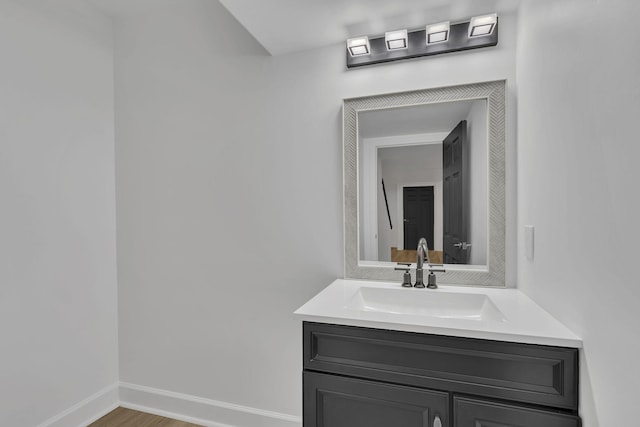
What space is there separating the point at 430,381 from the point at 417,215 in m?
0.83

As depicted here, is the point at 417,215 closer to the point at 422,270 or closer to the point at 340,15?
the point at 422,270

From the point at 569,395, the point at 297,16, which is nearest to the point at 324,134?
the point at 297,16

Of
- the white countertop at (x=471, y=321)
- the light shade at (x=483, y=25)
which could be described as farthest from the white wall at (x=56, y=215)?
the light shade at (x=483, y=25)

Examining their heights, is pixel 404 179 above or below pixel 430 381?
above

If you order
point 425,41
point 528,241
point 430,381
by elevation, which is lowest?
point 430,381

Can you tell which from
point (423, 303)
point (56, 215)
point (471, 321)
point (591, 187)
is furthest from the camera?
point (56, 215)

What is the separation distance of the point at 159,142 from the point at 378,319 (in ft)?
5.99

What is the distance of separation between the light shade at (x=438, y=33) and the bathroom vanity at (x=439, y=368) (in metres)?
1.23

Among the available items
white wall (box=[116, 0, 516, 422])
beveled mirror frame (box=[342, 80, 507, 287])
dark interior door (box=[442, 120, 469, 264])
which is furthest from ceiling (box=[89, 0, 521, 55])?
dark interior door (box=[442, 120, 469, 264])

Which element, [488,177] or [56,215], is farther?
[56,215]

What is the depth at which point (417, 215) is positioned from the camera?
1.77 metres

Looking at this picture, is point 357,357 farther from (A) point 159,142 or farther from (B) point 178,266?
(A) point 159,142

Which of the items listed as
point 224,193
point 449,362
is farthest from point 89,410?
point 449,362

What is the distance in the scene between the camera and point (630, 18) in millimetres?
717
